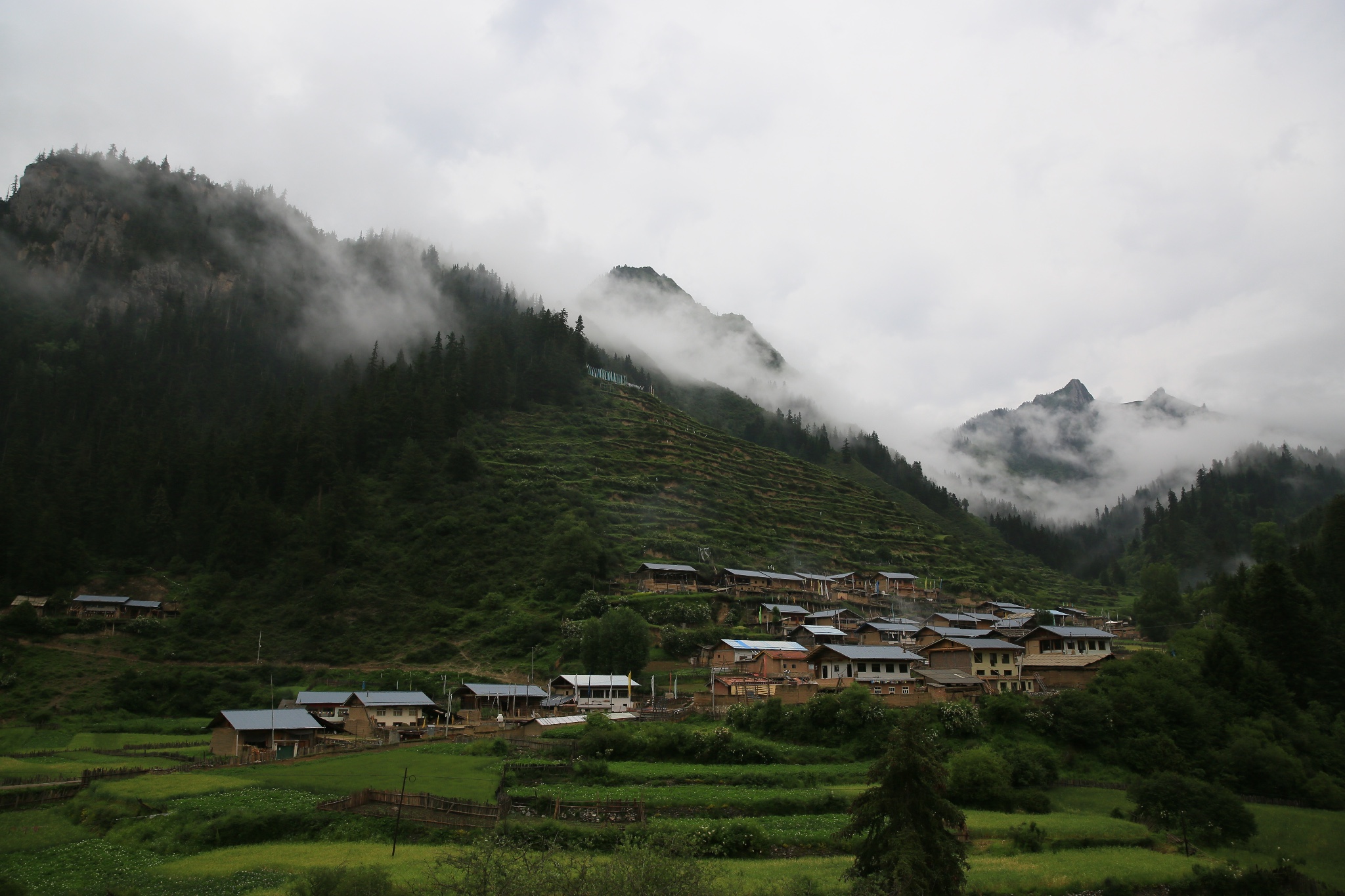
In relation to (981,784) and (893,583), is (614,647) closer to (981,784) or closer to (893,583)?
(981,784)

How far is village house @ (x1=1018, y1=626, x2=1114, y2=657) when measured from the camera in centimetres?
5769

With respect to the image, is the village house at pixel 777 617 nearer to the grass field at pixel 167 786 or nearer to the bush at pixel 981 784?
the bush at pixel 981 784

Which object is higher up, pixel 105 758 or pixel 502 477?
pixel 502 477

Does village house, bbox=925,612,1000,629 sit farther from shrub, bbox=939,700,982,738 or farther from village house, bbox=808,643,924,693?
shrub, bbox=939,700,982,738

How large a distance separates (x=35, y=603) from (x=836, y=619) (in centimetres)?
7083

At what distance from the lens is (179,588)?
76812 mm

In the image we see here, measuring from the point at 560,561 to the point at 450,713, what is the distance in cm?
2409

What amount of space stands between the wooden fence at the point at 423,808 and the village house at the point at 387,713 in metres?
17.7

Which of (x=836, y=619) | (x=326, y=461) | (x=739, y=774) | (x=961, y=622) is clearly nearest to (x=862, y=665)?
(x=739, y=774)

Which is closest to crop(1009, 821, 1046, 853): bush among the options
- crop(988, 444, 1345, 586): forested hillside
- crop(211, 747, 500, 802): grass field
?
crop(211, 747, 500, 802): grass field

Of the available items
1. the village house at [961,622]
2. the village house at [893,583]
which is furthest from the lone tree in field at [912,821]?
the village house at [893,583]

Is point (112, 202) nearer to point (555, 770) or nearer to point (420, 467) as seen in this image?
point (420, 467)

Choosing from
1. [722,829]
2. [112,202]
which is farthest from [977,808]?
[112,202]

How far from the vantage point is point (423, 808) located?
106ft
